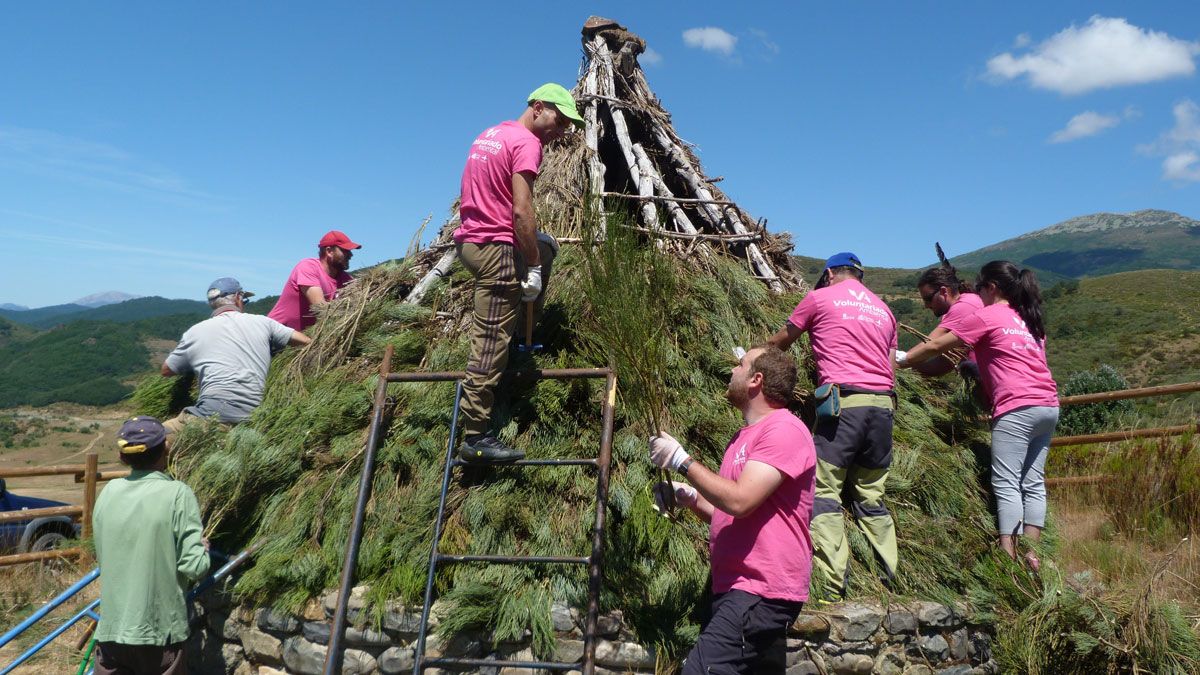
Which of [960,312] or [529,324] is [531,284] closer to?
[529,324]

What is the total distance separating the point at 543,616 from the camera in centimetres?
378

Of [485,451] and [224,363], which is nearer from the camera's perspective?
[485,451]

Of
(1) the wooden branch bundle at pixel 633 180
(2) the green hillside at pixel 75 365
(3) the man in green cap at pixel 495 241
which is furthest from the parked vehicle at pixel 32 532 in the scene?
(2) the green hillside at pixel 75 365

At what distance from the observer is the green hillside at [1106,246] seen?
130875mm

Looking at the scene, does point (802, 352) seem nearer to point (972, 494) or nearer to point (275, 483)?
point (972, 494)

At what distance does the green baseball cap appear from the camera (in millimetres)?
4219

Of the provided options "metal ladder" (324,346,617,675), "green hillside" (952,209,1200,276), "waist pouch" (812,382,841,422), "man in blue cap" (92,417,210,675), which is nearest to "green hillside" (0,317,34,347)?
"metal ladder" (324,346,617,675)

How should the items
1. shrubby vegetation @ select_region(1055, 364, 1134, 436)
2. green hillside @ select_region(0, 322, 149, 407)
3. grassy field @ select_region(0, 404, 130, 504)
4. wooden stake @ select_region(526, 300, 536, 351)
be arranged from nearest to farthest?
wooden stake @ select_region(526, 300, 536, 351)
shrubby vegetation @ select_region(1055, 364, 1134, 436)
grassy field @ select_region(0, 404, 130, 504)
green hillside @ select_region(0, 322, 149, 407)

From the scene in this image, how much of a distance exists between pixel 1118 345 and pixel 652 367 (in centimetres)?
3483

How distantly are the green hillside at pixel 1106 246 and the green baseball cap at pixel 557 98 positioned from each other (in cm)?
12298

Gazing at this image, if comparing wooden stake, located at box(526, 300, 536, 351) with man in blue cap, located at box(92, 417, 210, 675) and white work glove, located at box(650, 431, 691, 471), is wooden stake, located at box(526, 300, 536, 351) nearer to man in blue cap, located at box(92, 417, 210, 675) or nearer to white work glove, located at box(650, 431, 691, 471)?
white work glove, located at box(650, 431, 691, 471)

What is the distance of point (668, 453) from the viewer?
116 inches

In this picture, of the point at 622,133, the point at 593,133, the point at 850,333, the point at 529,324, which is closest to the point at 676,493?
the point at 850,333

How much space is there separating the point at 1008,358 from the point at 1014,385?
0.16m
